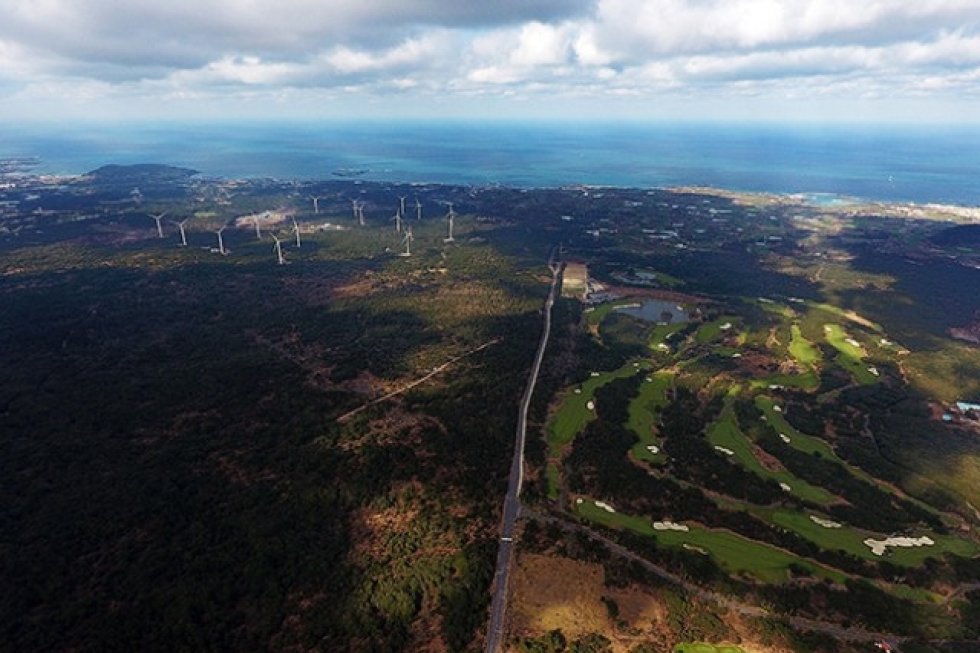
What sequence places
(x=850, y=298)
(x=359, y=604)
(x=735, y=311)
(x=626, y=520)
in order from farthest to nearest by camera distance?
(x=850, y=298), (x=735, y=311), (x=626, y=520), (x=359, y=604)

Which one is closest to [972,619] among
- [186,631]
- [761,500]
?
[761,500]

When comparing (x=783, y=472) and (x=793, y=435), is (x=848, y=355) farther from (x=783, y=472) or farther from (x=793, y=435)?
(x=783, y=472)

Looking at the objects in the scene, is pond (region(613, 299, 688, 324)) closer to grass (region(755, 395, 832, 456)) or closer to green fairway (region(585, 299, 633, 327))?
green fairway (region(585, 299, 633, 327))

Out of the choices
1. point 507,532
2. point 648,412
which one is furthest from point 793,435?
point 507,532

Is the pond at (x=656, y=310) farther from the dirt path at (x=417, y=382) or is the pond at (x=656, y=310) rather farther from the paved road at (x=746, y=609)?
the paved road at (x=746, y=609)

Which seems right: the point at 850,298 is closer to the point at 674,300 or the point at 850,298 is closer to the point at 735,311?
the point at 735,311

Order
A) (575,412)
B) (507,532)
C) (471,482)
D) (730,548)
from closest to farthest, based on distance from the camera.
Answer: (730,548), (507,532), (471,482), (575,412)
